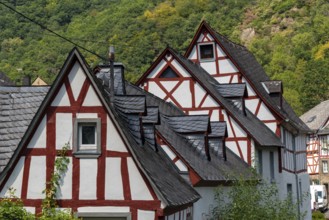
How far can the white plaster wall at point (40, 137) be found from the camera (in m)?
16.0

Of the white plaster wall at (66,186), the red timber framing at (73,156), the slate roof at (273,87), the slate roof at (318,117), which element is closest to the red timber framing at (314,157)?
the slate roof at (318,117)

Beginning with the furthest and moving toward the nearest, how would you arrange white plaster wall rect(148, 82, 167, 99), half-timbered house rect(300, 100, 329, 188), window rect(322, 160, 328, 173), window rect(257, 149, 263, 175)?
window rect(322, 160, 328, 173) < half-timbered house rect(300, 100, 329, 188) < window rect(257, 149, 263, 175) < white plaster wall rect(148, 82, 167, 99)

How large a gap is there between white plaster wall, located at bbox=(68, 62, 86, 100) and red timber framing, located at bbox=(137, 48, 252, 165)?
1194cm

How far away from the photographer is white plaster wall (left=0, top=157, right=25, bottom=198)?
631 inches

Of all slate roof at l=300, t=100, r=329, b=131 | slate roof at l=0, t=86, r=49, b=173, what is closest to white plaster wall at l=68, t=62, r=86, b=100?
slate roof at l=0, t=86, r=49, b=173

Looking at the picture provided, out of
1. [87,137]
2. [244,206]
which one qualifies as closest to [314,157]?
[244,206]

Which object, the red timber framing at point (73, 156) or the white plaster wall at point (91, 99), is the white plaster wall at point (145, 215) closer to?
the red timber framing at point (73, 156)

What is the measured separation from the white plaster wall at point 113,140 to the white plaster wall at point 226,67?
16.7 metres

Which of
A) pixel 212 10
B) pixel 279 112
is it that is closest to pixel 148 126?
pixel 279 112

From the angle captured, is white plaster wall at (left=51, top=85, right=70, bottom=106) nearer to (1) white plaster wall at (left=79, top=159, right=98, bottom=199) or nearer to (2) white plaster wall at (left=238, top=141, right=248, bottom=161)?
(1) white plaster wall at (left=79, top=159, right=98, bottom=199)

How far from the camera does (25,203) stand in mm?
16047

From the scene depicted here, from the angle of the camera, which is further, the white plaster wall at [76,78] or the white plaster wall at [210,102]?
the white plaster wall at [210,102]

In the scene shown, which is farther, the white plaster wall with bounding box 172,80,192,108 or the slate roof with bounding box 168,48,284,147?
the white plaster wall with bounding box 172,80,192,108

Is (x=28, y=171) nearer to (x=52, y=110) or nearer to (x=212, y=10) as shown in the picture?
(x=52, y=110)
